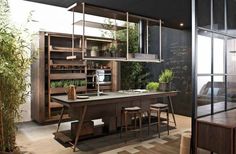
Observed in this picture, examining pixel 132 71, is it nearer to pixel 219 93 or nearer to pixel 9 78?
pixel 219 93

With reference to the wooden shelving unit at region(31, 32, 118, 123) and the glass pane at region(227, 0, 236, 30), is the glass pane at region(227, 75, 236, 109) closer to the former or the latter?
the glass pane at region(227, 0, 236, 30)

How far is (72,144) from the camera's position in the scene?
3926 mm

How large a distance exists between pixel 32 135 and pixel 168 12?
4.06 metres

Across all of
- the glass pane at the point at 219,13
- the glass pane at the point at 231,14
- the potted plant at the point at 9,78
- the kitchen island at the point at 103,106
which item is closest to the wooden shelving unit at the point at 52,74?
the kitchen island at the point at 103,106

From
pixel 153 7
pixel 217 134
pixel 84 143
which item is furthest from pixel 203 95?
pixel 153 7

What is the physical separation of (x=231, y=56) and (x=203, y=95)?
3.79 feet

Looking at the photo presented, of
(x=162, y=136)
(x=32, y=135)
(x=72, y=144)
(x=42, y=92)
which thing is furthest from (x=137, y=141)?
(x=42, y=92)

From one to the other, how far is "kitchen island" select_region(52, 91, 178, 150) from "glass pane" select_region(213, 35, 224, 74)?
163 cm

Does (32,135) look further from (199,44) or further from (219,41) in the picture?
(219,41)

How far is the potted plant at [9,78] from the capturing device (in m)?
3.17

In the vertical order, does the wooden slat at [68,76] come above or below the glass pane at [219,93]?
above

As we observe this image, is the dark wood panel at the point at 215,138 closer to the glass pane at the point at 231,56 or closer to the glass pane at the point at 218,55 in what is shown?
the glass pane at the point at 218,55

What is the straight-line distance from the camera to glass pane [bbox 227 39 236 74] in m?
3.64

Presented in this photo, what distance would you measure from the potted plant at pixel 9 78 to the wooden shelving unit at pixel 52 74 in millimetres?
1623
